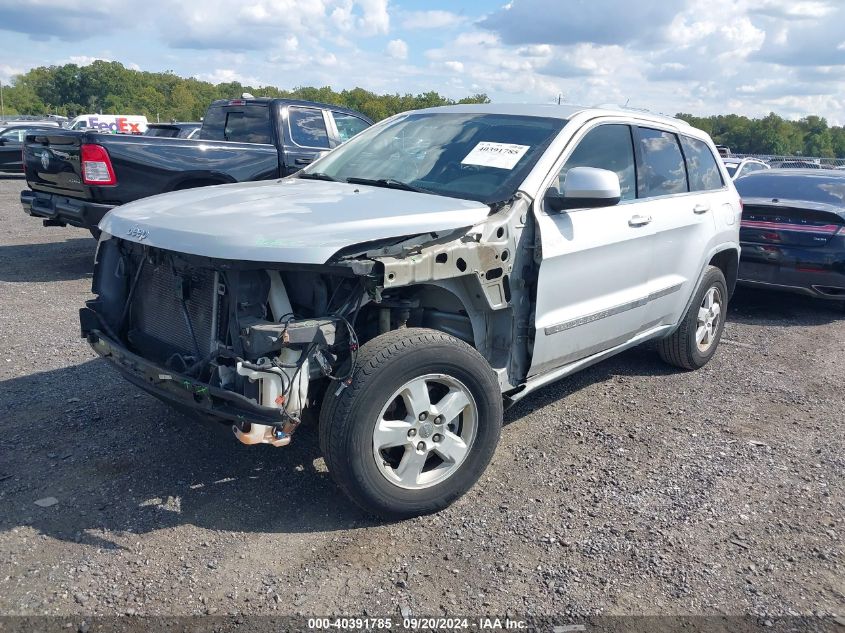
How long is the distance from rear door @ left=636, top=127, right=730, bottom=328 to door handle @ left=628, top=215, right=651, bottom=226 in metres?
0.08

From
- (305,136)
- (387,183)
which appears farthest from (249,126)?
(387,183)

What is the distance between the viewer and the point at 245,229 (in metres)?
3.12

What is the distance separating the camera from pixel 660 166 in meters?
5.01

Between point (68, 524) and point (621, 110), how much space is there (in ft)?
13.4

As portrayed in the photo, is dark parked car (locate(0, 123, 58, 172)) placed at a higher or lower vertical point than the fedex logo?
lower

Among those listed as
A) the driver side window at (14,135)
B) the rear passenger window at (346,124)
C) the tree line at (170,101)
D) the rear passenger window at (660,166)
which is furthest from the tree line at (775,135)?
the rear passenger window at (660,166)

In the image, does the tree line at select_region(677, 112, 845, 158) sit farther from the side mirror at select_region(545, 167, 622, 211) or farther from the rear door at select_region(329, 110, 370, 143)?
the side mirror at select_region(545, 167, 622, 211)

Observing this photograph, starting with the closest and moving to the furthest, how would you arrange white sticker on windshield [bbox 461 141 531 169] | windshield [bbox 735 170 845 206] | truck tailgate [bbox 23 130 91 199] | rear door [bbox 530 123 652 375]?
rear door [bbox 530 123 652 375]
white sticker on windshield [bbox 461 141 531 169]
truck tailgate [bbox 23 130 91 199]
windshield [bbox 735 170 845 206]

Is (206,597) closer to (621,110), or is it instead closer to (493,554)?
(493,554)

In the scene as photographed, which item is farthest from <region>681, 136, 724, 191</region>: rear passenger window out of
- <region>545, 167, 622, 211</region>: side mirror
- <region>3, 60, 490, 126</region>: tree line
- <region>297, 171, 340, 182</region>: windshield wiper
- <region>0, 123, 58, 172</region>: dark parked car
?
<region>3, 60, 490, 126</region>: tree line

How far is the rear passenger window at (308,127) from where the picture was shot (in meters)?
8.85

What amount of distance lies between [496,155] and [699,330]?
2.61m

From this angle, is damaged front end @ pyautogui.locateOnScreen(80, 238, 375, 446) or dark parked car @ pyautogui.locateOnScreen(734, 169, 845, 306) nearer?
damaged front end @ pyautogui.locateOnScreen(80, 238, 375, 446)

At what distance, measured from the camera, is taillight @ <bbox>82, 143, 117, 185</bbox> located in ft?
24.1
